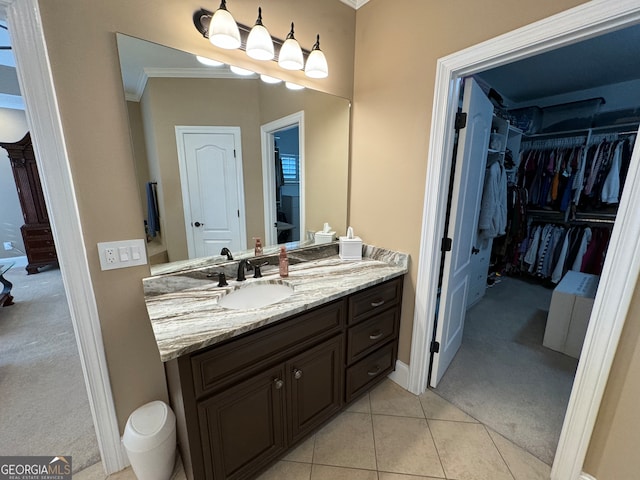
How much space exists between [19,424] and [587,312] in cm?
420

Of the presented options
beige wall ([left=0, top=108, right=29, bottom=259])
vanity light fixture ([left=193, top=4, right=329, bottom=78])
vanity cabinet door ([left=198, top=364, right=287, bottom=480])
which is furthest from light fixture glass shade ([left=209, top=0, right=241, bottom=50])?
beige wall ([left=0, top=108, right=29, bottom=259])

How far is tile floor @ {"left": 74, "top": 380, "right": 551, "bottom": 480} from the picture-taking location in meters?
1.38

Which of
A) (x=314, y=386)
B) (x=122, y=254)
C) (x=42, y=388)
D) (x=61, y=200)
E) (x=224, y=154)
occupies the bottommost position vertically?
(x=42, y=388)

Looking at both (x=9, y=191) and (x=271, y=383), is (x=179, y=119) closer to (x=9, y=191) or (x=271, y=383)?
(x=271, y=383)

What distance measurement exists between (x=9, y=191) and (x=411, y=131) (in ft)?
21.0

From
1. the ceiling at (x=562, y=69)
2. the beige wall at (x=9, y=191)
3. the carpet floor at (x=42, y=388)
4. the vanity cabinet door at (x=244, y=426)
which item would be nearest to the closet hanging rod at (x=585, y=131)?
the ceiling at (x=562, y=69)

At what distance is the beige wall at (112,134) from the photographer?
105 cm

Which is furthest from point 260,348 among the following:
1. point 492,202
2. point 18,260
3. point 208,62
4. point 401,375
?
point 18,260

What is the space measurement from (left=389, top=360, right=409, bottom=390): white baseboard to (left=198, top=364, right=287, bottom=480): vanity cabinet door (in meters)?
1.00

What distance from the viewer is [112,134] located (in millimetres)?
1163

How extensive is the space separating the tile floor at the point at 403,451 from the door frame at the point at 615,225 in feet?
0.89

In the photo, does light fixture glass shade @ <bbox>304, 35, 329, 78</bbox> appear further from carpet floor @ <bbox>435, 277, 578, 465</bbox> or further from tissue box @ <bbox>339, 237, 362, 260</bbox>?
carpet floor @ <bbox>435, 277, 578, 465</bbox>

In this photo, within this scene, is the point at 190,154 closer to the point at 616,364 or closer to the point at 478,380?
the point at 616,364

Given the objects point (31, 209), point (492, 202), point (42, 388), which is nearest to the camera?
point (42, 388)
